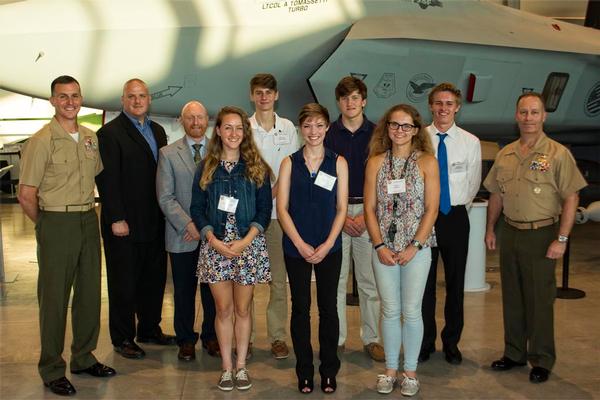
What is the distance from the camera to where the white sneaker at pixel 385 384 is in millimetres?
3711

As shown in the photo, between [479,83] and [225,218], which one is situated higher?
[479,83]

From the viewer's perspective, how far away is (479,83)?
297 inches

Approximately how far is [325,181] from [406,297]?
0.77m

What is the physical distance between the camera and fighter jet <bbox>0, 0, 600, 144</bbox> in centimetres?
633

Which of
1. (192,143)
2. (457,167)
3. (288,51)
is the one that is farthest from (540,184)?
(288,51)

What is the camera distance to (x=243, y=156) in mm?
3756

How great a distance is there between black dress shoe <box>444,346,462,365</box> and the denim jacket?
152 cm

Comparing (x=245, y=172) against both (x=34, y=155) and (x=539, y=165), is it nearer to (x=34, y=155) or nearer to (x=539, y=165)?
(x=34, y=155)

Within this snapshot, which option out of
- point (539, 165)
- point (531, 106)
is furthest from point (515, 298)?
point (531, 106)

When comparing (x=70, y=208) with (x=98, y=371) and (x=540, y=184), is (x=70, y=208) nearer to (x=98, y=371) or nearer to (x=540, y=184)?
(x=98, y=371)

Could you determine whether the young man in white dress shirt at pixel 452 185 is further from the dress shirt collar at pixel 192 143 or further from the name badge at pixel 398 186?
the dress shirt collar at pixel 192 143

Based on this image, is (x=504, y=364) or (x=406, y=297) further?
(x=504, y=364)

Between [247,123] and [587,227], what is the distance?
774 cm

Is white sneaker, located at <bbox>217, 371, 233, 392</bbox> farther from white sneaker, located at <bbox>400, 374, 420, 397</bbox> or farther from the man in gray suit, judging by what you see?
white sneaker, located at <bbox>400, 374, 420, 397</bbox>
